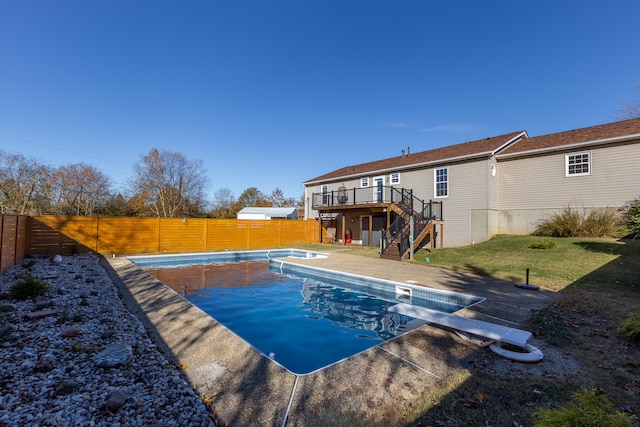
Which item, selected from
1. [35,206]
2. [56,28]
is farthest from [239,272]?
[35,206]

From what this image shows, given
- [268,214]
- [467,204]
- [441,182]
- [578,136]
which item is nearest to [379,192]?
[441,182]

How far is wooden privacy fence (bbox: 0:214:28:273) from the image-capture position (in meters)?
7.92

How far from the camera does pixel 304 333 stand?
596cm

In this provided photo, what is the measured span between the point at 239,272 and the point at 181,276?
2116 millimetres

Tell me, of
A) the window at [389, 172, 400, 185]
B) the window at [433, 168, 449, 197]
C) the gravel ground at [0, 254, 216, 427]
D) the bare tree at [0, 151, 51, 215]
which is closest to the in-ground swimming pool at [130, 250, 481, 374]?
the gravel ground at [0, 254, 216, 427]

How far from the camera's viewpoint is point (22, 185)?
2505 cm

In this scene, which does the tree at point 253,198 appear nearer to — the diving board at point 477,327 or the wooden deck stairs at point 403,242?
the wooden deck stairs at point 403,242

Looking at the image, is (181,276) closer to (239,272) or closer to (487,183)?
(239,272)

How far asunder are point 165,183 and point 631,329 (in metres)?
38.0

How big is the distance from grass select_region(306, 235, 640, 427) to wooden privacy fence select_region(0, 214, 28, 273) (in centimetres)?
1077

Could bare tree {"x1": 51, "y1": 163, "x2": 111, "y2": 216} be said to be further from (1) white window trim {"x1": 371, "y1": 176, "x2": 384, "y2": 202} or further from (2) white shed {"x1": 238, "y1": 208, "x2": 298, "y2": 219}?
(1) white window trim {"x1": 371, "y1": 176, "x2": 384, "y2": 202}

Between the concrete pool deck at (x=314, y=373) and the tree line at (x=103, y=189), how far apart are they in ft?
93.2

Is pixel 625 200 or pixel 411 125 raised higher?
pixel 411 125

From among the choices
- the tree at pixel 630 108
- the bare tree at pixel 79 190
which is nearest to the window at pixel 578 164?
the tree at pixel 630 108
